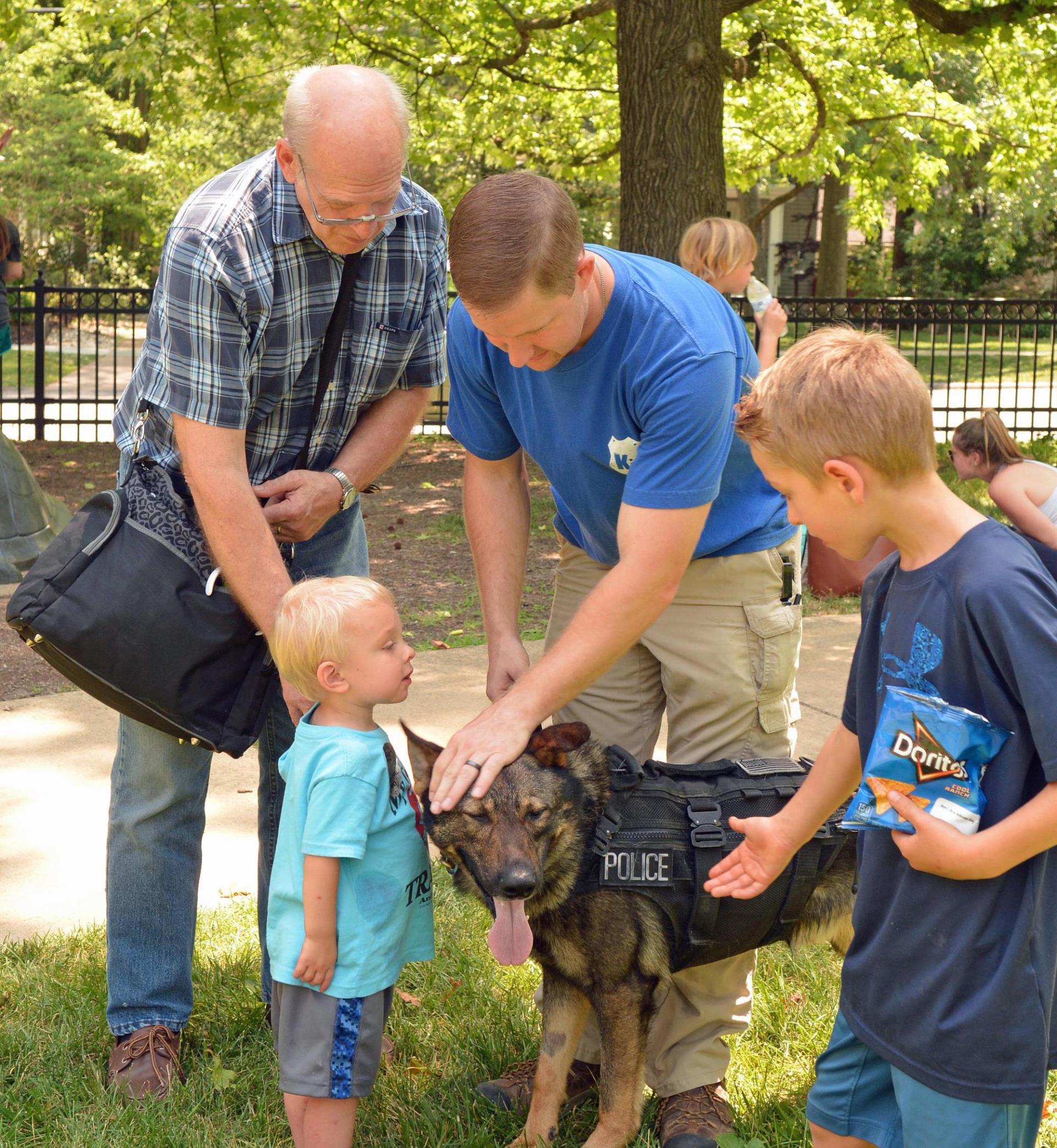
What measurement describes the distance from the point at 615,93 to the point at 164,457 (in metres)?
12.2

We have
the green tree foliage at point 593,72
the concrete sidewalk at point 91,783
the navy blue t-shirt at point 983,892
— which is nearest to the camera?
the navy blue t-shirt at point 983,892

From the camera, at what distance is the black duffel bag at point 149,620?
2.83 m

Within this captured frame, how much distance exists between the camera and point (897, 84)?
1436 cm

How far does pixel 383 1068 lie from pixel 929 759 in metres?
1.93

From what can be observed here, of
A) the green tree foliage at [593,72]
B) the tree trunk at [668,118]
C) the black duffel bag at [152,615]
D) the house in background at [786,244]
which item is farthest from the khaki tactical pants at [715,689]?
the house in background at [786,244]

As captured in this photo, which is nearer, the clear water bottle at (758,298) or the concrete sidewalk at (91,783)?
the concrete sidewalk at (91,783)

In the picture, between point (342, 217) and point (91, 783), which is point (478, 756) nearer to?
point (342, 217)

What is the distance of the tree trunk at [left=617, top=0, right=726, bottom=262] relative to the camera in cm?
907

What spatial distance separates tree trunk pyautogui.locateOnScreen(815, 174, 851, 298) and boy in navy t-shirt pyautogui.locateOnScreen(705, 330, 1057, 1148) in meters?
24.9

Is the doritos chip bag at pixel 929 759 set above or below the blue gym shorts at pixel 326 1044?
above

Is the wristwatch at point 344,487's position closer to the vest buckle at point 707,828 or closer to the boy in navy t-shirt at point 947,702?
the vest buckle at point 707,828

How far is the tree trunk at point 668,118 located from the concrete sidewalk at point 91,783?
13.6 feet

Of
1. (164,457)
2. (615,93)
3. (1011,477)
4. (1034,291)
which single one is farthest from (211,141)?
(164,457)

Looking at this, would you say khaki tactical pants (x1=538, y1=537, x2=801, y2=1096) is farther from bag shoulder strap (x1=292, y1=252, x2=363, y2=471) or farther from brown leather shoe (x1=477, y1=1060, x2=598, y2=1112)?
bag shoulder strap (x1=292, y1=252, x2=363, y2=471)
